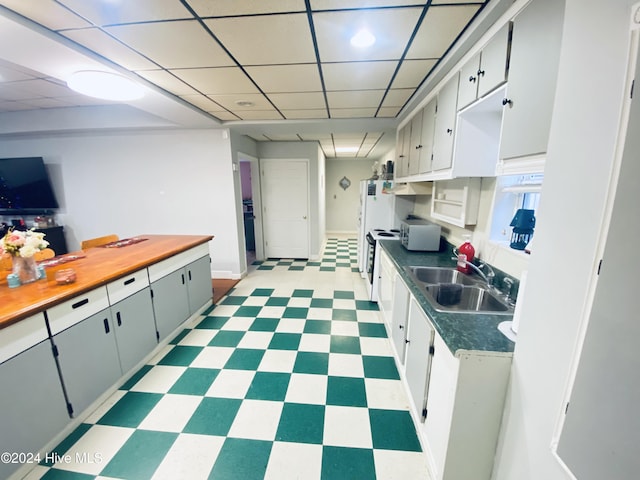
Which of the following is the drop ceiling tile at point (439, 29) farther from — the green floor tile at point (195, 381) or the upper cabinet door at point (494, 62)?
the green floor tile at point (195, 381)

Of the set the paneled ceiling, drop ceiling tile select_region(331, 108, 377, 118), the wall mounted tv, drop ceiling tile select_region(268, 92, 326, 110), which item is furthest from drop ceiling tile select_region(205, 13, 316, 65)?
the wall mounted tv

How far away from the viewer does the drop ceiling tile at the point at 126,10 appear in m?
1.34

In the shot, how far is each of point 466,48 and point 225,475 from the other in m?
3.06

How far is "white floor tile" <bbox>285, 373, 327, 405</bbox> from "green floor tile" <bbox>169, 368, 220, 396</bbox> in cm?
66

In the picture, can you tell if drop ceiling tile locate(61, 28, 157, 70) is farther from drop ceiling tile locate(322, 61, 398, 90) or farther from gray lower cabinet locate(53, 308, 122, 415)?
gray lower cabinet locate(53, 308, 122, 415)

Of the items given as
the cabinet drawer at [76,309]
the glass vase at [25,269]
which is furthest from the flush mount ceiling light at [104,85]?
the cabinet drawer at [76,309]

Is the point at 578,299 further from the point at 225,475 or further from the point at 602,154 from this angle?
the point at 225,475

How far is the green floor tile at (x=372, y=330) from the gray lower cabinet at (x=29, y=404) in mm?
2355

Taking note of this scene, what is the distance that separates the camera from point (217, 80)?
2.30 metres

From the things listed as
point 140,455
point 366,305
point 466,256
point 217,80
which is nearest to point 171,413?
point 140,455

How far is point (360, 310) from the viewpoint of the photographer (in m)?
3.17

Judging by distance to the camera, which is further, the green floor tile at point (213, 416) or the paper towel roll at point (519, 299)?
the green floor tile at point (213, 416)

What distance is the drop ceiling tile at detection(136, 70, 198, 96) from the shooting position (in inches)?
85.7

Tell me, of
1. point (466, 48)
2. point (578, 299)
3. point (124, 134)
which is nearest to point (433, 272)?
point (578, 299)
